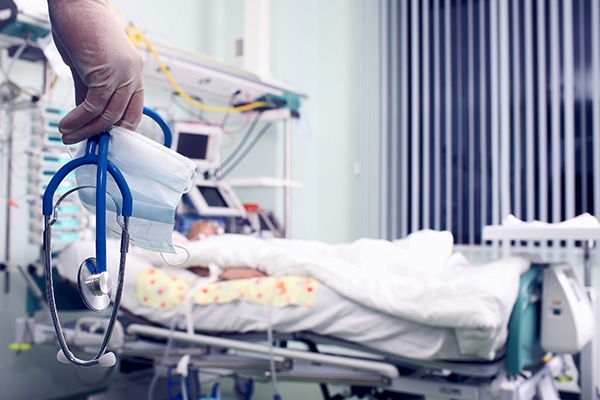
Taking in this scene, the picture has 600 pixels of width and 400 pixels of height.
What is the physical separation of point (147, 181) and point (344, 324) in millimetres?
1064

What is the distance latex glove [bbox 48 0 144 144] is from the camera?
0.72m

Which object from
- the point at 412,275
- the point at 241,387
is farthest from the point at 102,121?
the point at 241,387

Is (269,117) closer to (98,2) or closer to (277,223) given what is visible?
(277,223)

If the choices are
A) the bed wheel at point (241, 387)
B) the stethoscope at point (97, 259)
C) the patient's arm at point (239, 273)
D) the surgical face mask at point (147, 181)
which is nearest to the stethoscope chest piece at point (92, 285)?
the stethoscope at point (97, 259)

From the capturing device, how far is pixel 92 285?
685 mm

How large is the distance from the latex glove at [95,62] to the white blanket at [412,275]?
1.09m

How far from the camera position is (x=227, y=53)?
400cm

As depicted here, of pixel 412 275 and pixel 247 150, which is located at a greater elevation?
pixel 247 150

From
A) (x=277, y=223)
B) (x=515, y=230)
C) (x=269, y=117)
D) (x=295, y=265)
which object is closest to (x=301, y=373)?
(x=295, y=265)

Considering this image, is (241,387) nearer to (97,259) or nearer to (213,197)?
(213,197)

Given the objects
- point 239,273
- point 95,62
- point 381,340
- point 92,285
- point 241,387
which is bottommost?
point 241,387

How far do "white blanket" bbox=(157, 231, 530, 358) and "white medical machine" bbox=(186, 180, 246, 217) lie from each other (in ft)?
2.63

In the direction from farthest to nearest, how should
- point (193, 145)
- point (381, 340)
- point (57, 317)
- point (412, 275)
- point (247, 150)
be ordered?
point (247, 150) < point (193, 145) < point (412, 275) < point (381, 340) < point (57, 317)

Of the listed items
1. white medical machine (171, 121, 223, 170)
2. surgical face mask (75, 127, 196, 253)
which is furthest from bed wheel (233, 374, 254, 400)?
surgical face mask (75, 127, 196, 253)
